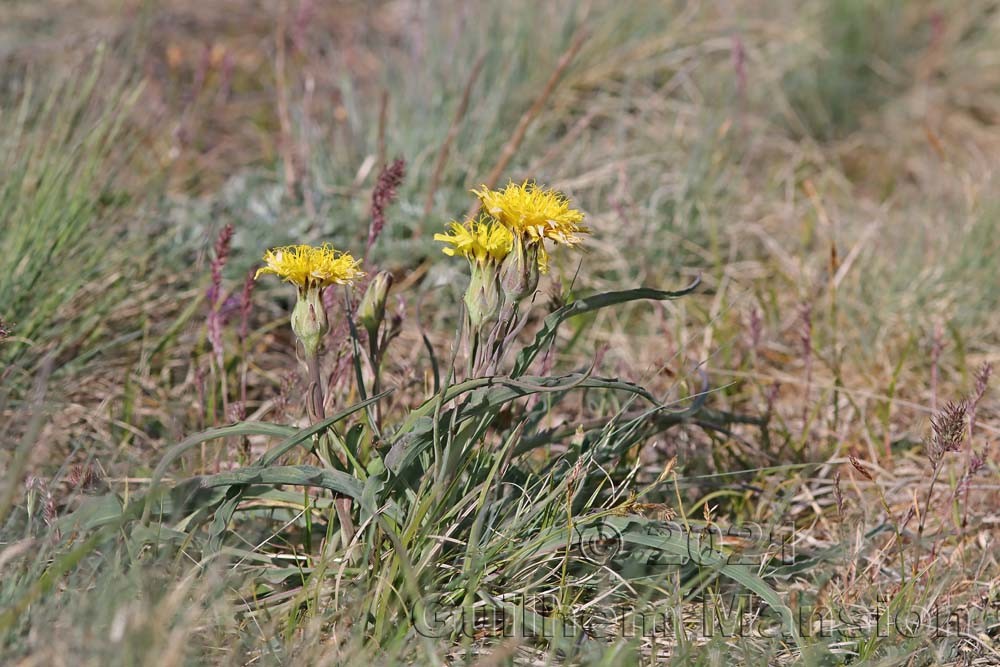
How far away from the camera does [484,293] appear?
4.71 feet

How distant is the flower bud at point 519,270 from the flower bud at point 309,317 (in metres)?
0.29

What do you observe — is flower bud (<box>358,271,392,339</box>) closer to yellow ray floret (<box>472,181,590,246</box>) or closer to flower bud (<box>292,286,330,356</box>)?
flower bud (<box>292,286,330,356</box>)

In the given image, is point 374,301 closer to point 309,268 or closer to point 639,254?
point 309,268

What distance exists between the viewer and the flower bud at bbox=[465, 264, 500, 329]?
144 cm

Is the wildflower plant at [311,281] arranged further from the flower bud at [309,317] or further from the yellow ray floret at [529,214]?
the yellow ray floret at [529,214]

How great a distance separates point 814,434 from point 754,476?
31 centimetres

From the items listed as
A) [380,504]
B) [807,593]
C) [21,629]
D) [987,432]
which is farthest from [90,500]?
[987,432]

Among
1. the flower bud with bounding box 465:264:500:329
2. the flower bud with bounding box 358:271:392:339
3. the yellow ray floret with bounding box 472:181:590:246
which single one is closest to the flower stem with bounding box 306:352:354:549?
the flower bud with bounding box 358:271:392:339

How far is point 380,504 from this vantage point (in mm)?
1528

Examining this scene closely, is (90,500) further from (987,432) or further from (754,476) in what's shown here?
(987,432)

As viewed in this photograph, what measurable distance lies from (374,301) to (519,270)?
259mm

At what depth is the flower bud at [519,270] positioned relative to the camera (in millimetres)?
1417

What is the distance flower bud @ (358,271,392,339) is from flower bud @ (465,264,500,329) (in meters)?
0.16

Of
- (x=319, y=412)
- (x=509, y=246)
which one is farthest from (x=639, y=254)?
(x=319, y=412)
